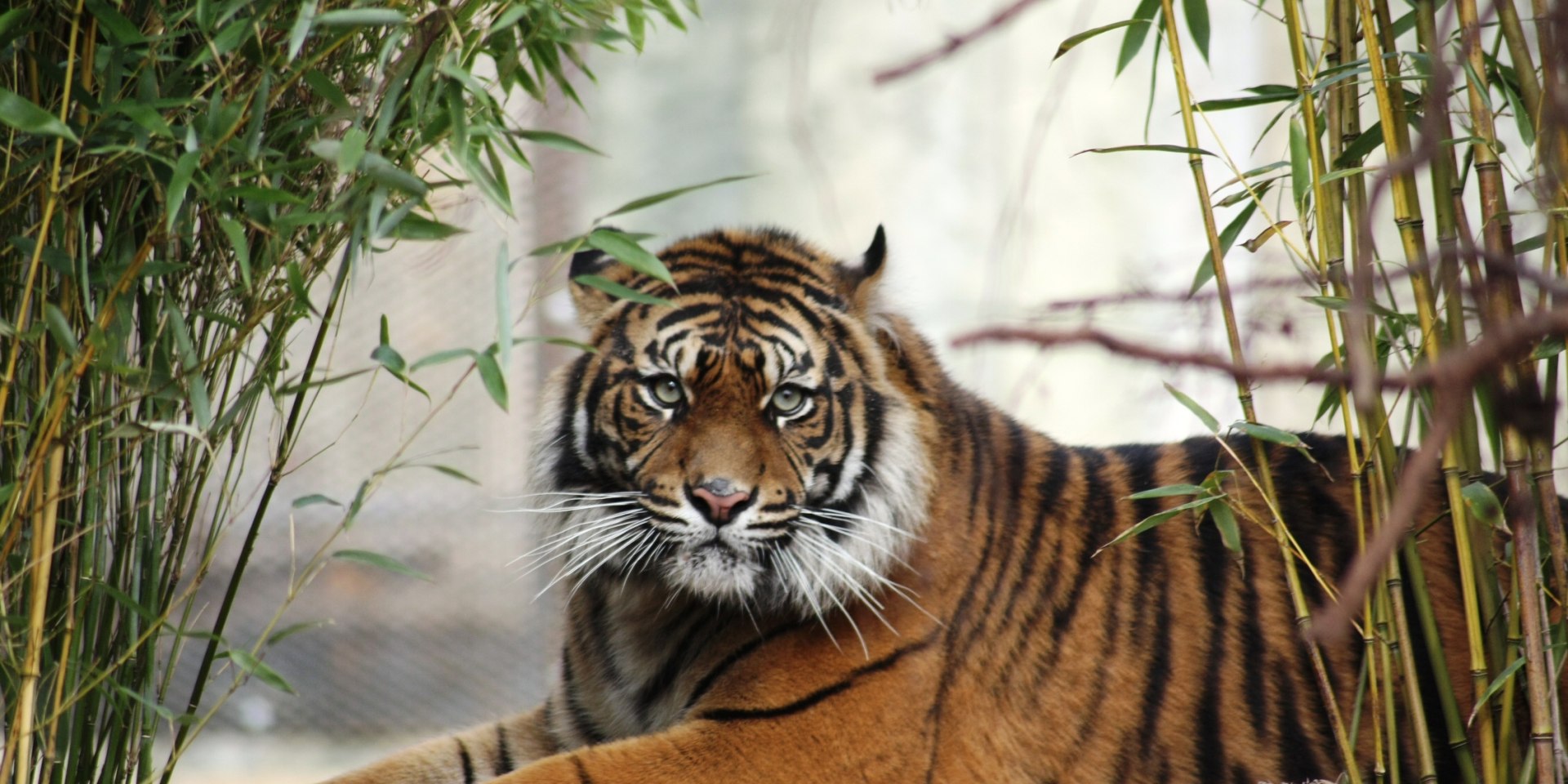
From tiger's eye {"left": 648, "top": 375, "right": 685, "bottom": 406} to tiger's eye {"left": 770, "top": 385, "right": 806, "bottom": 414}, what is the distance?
11 cm

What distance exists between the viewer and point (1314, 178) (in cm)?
114

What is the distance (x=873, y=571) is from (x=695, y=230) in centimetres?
149

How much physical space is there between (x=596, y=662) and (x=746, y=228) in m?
0.60

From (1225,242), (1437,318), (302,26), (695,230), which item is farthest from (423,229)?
(695,230)

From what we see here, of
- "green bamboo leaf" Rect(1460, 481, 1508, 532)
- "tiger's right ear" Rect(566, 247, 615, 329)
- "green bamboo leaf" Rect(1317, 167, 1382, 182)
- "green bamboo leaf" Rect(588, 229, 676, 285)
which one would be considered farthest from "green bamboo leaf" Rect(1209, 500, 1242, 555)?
"tiger's right ear" Rect(566, 247, 615, 329)

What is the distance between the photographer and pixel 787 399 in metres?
1.61

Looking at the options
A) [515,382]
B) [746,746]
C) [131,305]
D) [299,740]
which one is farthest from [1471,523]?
[299,740]

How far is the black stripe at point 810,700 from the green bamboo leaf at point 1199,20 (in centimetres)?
72

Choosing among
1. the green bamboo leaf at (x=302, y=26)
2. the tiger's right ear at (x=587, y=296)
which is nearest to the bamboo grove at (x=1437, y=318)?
the green bamboo leaf at (x=302, y=26)

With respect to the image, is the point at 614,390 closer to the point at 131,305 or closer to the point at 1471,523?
the point at 131,305

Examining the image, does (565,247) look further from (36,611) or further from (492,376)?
(36,611)

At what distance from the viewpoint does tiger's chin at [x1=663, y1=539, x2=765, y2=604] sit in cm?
153

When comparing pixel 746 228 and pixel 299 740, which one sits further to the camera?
pixel 299 740

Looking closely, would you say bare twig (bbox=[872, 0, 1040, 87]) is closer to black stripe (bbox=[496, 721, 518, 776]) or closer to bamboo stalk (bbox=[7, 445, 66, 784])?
bamboo stalk (bbox=[7, 445, 66, 784])
